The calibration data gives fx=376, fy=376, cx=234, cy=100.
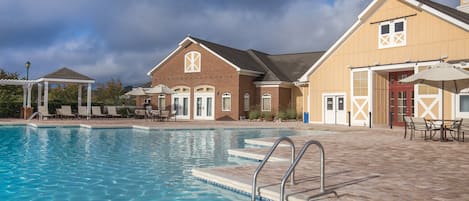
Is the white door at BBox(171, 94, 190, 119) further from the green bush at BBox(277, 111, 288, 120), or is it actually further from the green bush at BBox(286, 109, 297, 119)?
the green bush at BBox(286, 109, 297, 119)

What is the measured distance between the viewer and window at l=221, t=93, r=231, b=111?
94.5 ft

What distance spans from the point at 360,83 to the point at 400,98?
219 centimetres

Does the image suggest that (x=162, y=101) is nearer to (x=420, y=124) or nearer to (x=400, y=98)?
(x=400, y=98)

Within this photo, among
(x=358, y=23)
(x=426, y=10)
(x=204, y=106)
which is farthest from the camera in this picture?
(x=204, y=106)

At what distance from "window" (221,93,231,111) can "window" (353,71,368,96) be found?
10.5 metres

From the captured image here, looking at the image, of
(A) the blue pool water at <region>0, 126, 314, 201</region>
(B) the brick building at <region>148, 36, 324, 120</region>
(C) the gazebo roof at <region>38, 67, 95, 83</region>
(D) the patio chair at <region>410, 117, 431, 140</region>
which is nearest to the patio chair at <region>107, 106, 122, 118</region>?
(C) the gazebo roof at <region>38, 67, 95, 83</region>

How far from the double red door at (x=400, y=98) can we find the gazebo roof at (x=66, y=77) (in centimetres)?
1977

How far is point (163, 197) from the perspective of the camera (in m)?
5.80

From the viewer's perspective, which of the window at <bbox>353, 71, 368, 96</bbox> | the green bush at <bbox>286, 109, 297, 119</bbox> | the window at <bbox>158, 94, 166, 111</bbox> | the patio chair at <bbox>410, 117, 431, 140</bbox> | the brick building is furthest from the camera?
the window at <bbox>158, 94, 166, 111</bbox>

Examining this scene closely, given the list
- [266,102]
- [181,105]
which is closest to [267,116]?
[266,102]

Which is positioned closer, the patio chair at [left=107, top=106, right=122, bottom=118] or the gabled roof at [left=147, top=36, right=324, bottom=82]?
the patio chair at [left=107, top=106, right=122, bottom=118]

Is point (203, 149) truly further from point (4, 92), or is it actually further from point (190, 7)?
point (4, 92)

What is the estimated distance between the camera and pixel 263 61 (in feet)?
107

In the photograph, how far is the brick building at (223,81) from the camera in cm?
2853
